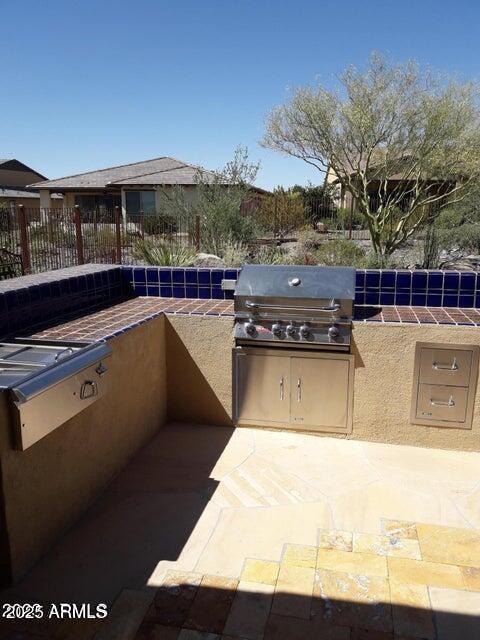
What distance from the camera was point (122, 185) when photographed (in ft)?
72.5

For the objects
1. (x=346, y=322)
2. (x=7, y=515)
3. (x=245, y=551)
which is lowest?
(x=245, y=551)

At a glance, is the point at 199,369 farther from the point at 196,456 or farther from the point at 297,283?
the point at 297,283

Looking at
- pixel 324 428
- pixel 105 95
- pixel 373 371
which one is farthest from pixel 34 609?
pixel 105 95

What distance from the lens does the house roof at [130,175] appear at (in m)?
22.0

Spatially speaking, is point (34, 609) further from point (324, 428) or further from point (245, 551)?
point (324, 428)

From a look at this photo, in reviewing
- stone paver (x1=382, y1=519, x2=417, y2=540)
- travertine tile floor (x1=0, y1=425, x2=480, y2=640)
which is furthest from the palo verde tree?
stone paver (x1=382, y1=519, x2=417, y2=540)

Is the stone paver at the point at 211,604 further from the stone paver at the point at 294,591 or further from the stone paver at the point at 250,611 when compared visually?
the stone paver at the point at 294,591

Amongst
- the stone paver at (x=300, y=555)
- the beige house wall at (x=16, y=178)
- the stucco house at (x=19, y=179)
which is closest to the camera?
the stone paver at (x=300, y=555)

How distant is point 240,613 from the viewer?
6.84 feet

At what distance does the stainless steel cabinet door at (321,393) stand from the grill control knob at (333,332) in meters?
0.19

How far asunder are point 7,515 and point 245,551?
1.18m

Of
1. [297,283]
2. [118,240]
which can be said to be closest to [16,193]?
[118,240]

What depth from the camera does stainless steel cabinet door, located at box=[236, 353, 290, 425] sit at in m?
3.83

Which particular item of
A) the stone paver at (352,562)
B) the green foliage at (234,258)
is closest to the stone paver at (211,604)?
Result: the stone paver at (352,562)
